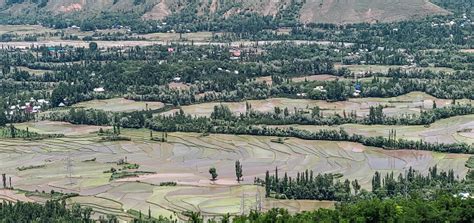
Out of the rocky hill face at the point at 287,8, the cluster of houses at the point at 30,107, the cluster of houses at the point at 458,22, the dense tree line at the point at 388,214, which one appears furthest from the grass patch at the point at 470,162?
the rocky hill face at the point at 287,8

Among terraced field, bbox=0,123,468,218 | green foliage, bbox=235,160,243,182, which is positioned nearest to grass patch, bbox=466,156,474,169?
terraced field, bbox=0,123,468,218

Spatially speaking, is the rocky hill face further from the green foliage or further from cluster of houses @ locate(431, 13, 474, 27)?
the green foliage

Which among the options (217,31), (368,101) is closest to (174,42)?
(217,31)

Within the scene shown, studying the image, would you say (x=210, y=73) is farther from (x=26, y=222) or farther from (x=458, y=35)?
(x=26, y=222)

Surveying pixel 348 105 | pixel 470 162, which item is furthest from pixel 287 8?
pixel 470 162

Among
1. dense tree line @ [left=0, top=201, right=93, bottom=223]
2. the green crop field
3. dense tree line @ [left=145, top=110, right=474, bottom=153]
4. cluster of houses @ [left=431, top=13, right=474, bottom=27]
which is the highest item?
cluster of houses @ [left=431, top=13, right=474, bottom=27]

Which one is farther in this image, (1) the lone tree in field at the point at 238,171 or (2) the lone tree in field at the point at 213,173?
(2) the lone tree in field at the point at 213,173

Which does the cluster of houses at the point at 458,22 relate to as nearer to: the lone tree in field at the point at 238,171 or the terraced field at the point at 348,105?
the terraced field at the point at 348,105
